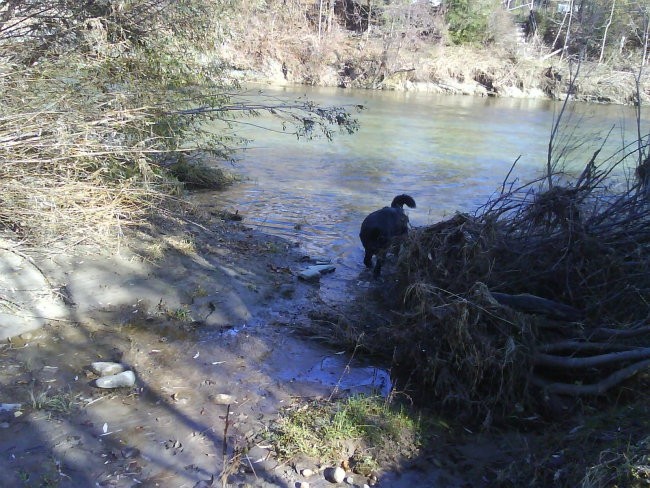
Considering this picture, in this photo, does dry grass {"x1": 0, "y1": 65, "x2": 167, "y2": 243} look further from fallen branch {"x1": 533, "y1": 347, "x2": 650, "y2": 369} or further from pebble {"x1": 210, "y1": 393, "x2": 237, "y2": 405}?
fallen branch {"x1": 533, "y1": 347, "x2": 650, "y2": 369}

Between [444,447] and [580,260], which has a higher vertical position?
[580,260]

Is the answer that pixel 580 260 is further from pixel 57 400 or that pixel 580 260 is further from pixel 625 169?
pixel 57 400

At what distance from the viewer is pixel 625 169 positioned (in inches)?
245

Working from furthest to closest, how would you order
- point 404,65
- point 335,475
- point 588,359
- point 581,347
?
point 404,65
point 581,347
point 588,359
point 335,475

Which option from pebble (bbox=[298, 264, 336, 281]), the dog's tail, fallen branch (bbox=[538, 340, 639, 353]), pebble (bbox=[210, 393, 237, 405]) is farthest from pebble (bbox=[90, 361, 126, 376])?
the dog's tail

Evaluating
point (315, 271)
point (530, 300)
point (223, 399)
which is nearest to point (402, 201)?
point (315, 271)

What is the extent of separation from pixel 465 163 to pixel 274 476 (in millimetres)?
14491

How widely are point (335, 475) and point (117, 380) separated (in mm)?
1795

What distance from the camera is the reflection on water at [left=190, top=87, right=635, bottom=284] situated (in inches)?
346

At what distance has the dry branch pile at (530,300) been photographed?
4160 millimetres

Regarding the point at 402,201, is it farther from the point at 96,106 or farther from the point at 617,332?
the point at 96,106

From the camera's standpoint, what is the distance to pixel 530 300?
15.3ft

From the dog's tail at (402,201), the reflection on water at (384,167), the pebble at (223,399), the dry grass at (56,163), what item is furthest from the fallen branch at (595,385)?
the dry grass at (56,163)

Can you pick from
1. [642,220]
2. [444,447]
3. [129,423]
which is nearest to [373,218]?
[642,220]
